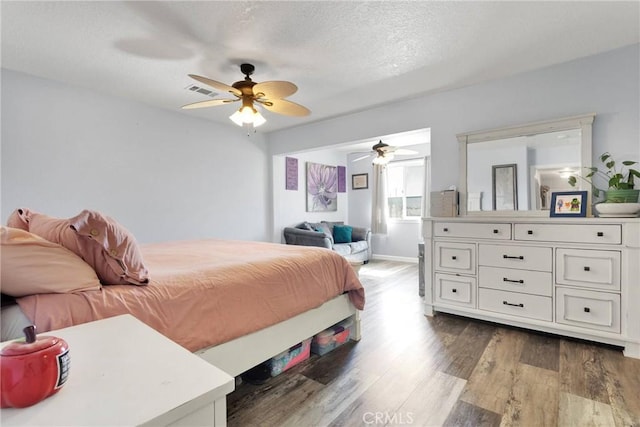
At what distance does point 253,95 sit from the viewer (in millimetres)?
2463

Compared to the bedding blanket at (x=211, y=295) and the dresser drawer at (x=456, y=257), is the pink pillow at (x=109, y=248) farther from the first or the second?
the dresser drawer at (x=456, y=257)

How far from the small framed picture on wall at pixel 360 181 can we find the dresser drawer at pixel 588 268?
445cm

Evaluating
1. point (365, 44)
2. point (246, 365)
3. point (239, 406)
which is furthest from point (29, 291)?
point (365, 44)

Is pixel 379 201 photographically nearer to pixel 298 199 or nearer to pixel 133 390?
pixel 298 199

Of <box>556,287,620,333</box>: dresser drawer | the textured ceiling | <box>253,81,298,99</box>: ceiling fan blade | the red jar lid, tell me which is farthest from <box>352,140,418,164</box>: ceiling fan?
the red jar lid

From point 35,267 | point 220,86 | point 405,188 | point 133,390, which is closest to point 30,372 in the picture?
point 133,390

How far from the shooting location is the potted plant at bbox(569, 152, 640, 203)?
2.29 metres

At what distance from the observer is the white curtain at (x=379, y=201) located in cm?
630

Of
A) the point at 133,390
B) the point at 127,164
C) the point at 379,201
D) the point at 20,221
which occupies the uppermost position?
the point at 127,164

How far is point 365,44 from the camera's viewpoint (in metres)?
2.32

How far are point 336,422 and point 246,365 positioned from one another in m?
0.55

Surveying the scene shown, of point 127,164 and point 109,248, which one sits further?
point 127,164

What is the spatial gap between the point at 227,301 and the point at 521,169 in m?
2.89

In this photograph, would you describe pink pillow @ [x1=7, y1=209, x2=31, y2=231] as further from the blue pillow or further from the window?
the window
